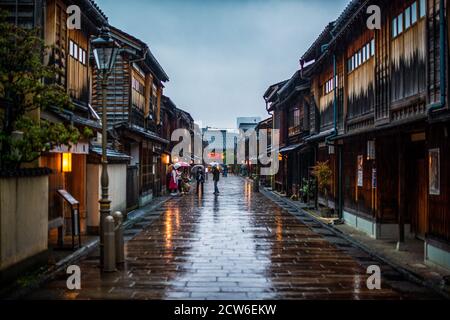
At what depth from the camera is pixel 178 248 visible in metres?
16.0

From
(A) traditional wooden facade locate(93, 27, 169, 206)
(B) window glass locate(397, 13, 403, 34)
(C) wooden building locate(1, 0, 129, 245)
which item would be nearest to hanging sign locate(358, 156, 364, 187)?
(B) window glass locate(397, 13, 403, 34)

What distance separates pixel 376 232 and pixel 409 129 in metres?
5.32

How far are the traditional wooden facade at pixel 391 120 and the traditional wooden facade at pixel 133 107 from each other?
10.7 m

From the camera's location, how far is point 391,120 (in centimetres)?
1642

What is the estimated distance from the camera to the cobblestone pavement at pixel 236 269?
10.3 meters

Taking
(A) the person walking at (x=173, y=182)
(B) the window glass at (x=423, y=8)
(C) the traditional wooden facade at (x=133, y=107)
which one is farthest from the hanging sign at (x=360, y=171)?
(A) the person walking at (x=173, y=182)

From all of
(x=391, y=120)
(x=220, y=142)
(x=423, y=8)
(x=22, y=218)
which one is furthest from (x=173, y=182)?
(x=220, y=142)

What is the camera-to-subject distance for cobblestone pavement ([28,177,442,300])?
10.3m

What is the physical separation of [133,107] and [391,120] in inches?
750

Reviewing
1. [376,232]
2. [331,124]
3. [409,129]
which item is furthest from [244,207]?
[409,129]

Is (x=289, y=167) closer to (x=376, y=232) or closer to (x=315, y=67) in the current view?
(x=315, y=67)

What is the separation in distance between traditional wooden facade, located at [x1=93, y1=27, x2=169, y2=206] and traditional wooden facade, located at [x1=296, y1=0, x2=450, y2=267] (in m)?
10.7

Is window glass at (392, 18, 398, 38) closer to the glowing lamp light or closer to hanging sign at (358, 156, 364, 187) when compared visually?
hanging sign at (358, 156, 364, 187)

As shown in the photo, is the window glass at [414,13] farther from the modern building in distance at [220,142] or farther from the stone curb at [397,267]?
the modern building in distance at [220,142]
